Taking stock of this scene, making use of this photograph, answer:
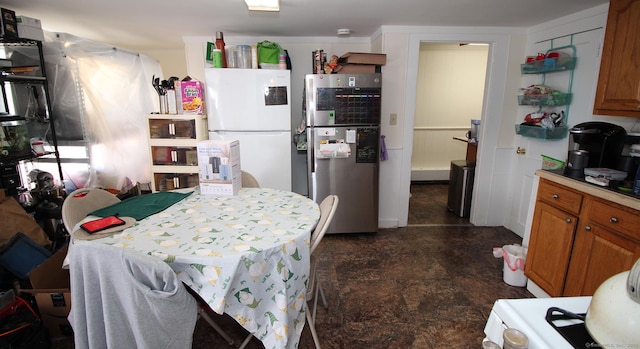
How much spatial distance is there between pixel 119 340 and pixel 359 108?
2.46m

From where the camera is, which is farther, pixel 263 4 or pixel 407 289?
pixel 407 289

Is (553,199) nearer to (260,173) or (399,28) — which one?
(399,28)

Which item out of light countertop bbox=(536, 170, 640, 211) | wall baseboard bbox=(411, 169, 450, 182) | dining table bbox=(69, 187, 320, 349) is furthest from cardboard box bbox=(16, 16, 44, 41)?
wall baseboard bbox=(411, 169, 450, 182)

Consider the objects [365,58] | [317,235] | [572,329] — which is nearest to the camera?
[572,329]

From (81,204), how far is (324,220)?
4.43 ft

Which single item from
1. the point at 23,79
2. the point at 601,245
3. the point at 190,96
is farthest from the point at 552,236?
the point at 23,79

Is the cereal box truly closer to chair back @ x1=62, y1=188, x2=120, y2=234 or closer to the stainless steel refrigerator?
the stainless steel refrigerator

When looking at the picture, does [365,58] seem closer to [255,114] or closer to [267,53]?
[267,53]

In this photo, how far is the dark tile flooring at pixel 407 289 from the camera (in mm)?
1856

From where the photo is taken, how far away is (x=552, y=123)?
2709 millimetres

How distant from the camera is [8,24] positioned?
2.28 meters

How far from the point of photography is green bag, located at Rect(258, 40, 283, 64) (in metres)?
2.98

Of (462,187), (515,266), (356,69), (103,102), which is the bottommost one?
(515,266)

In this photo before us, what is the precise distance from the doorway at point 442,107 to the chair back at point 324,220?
Answer: 9.87 feet
